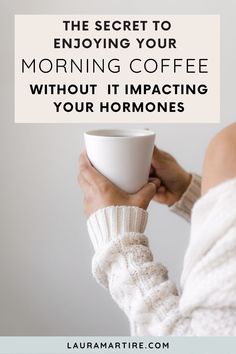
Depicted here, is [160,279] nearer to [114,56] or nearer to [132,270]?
[132,270]

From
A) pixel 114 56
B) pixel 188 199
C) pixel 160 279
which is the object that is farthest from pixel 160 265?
pixel 114 56

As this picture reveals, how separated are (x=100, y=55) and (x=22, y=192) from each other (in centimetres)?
20

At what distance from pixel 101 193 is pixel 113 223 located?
42 millimetres

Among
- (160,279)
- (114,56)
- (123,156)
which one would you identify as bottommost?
(160,279)

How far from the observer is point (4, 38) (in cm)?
66

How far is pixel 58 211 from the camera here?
0.74m

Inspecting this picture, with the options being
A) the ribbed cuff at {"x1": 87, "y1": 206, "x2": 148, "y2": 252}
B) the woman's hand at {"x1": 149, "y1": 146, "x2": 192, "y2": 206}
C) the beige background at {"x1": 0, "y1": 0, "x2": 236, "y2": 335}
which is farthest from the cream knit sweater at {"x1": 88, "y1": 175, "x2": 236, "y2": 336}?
the beige background at {"x1": 0, "y1": 0, "x2": 236, "y2": 335}

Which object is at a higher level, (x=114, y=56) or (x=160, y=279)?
Result: (x=114, y=56)

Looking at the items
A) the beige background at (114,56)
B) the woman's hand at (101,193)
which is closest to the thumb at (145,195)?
the woman's hand at (101,193)

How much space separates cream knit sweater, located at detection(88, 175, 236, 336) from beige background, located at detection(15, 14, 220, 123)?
0.19 meters

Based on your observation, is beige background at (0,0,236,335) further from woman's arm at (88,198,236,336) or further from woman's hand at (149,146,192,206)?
woman's arm at (88,198,236,336)

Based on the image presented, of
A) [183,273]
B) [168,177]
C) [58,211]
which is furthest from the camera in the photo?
[58,211]

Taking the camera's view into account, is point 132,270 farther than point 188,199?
No
